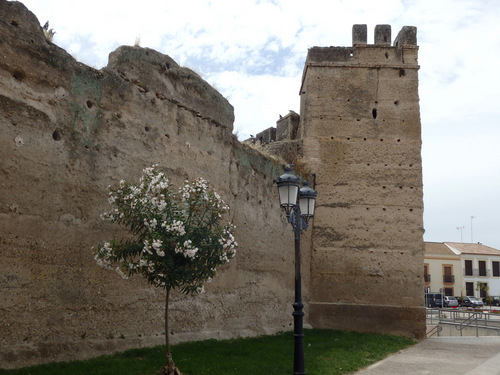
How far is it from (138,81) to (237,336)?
5.30 meters

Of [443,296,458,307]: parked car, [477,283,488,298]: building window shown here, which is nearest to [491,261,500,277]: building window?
[477,283,488,298]: building window

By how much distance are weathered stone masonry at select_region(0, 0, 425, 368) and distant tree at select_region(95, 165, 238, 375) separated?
3.43ft

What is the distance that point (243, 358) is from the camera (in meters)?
8.13

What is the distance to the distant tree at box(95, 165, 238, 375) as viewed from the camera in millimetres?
6070

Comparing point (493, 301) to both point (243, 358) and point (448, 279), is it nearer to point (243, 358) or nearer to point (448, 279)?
point (448, 279)

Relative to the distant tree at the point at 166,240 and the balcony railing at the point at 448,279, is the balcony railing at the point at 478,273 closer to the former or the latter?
the balcony railing at the point at 448,279

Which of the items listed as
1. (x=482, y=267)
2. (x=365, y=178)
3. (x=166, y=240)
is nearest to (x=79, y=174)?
(x=166, y=240)

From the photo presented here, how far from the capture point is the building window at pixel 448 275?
151 feet

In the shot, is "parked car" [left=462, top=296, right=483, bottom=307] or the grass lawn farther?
"parked car" [left=462, top=296, right=483, bottom=307]

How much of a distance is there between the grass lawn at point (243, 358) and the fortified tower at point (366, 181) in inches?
91.0

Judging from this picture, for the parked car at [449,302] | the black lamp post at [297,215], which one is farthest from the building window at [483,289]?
the black lamp post at [297,215]

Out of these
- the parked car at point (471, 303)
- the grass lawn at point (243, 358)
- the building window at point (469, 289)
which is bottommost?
the grass lawn at point (243, 358)

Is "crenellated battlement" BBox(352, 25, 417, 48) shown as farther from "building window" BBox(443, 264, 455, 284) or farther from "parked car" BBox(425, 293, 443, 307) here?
"building window" BBox(443, 264, 455, 284)

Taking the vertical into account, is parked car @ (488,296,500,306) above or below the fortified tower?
below
